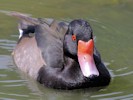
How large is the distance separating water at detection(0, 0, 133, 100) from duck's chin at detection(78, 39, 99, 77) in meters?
0.44

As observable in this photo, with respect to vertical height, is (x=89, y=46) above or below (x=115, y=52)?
above

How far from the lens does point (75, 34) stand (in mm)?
8906

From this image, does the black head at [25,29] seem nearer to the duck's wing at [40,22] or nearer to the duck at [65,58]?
the duck's wing at [40,22]

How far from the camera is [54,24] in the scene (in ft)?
33.9

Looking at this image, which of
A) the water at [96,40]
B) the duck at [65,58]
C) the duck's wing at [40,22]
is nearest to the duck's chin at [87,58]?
the duck at [65,58]

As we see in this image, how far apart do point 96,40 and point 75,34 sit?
89.5 inches

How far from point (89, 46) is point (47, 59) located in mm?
889

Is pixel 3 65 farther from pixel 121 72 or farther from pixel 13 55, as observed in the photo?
pixel 121 72

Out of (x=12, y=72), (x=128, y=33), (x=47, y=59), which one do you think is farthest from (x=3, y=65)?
(x=128, y=33)

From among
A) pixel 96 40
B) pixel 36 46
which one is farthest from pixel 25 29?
pixel 96 40

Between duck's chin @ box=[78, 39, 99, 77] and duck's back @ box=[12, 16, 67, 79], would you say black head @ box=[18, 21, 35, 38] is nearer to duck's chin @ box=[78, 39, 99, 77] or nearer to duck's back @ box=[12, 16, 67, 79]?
duck's back @ box=[12, 16, 67, 79]

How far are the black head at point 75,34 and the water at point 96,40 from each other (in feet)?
2.12

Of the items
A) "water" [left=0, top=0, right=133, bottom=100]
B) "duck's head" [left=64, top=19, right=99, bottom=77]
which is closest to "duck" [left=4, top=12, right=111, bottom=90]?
"duck's head" [left=64, top=19, right=99, bottom=77]

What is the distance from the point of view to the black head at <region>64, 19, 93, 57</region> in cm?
877
